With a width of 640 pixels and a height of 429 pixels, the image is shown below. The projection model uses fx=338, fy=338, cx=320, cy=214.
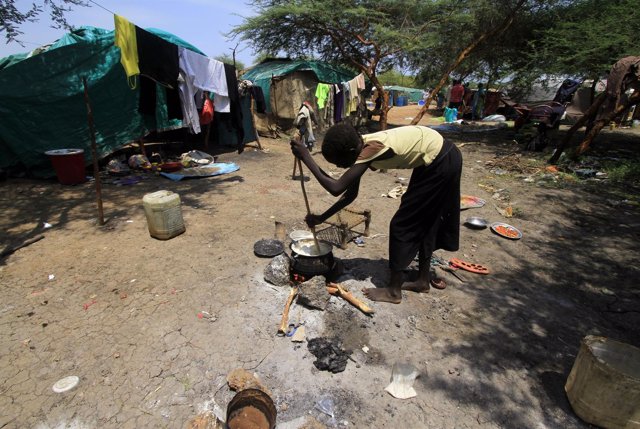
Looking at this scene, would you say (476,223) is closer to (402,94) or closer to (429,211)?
(429,211)

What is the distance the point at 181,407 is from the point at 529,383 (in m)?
2.43

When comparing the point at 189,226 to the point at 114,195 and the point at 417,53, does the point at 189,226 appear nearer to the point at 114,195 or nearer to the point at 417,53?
the point at 114,195

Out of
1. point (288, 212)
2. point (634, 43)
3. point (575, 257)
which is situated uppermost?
point (634, 43)

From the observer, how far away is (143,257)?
398 cm

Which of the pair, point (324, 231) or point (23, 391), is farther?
point (324, 231)

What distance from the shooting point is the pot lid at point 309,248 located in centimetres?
330

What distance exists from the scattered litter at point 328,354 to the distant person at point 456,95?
1813 centimetres

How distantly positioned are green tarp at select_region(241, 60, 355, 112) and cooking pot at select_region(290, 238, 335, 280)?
9458mm

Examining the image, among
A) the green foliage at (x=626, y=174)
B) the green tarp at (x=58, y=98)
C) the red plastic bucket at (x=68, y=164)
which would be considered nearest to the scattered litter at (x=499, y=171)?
the green foliage at (x=626, y=174)

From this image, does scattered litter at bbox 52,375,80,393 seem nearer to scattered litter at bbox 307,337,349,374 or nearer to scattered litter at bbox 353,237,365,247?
scattered litter at bbox 307,337,349,374

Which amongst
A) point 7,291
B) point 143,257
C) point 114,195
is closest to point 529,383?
point 143,257

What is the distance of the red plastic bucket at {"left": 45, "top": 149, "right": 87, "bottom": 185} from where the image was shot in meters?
6.21

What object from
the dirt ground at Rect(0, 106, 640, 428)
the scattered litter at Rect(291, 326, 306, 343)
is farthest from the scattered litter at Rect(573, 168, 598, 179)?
the scattered litter at Rect(291, 326, 306, 343)

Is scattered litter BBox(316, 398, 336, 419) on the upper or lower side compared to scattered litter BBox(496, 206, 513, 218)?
lower
